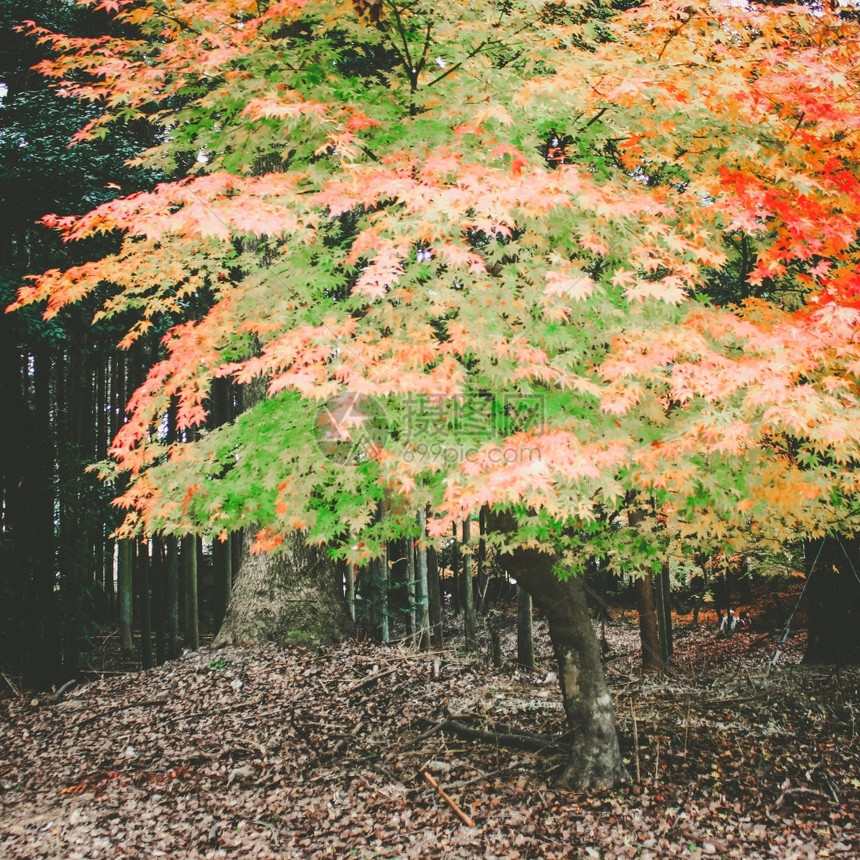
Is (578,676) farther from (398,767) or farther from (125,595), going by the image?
(125,595)

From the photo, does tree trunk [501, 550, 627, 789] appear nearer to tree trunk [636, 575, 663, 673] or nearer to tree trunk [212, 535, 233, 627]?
tree trunk [636, 575, 663, 673]

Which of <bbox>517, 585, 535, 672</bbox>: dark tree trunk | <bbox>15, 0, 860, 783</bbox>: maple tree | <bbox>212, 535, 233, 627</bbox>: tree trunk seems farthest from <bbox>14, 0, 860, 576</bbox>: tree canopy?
<bbox>212, 535, 233, 627</bbox>: tree trunk

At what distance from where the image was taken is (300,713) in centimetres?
732

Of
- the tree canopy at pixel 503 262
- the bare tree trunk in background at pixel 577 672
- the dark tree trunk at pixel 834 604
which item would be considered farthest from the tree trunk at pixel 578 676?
the dark tree trunk at pixel 834 604

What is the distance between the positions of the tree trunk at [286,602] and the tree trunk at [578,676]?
4.66m

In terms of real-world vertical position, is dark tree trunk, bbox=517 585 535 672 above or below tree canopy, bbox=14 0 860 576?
below

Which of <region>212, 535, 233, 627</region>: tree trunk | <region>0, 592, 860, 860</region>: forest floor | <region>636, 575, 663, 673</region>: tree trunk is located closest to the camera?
<region>0, 592, 860, 860</region>: forest floor

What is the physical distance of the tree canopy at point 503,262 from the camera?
3.87 m

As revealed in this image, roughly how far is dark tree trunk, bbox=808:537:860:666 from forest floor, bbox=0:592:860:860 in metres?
0.70

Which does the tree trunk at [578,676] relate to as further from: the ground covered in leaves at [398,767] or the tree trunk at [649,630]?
the tree trunk at [649,630]

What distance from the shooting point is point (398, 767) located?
242 inches

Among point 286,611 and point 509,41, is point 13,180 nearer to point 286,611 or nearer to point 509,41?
point 286,611

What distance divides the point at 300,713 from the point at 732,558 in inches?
406

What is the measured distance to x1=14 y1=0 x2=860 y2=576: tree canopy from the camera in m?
3.87
